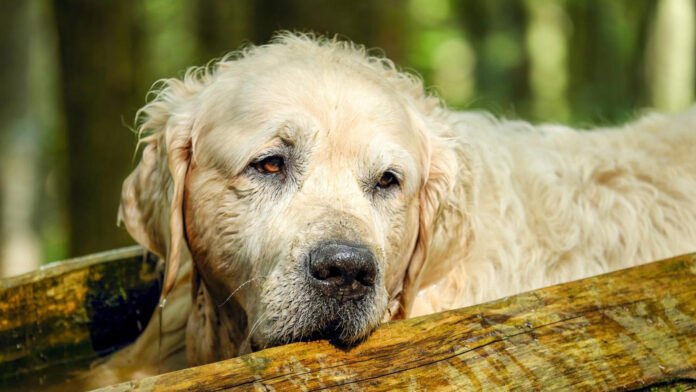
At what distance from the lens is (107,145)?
8.60 meters

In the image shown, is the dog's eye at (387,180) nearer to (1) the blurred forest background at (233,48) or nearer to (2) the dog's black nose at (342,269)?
(2) the dog's black nose at (342,269)

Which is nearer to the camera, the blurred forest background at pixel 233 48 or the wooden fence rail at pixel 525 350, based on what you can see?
the wooden fence rail at pixel 525 350

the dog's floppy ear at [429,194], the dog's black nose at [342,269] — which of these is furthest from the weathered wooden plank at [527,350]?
the dog's floppy ear at [429,194]

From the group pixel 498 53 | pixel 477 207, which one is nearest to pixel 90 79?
pixel 477 207

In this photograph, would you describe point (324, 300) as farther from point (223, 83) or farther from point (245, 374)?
point (223, 83)

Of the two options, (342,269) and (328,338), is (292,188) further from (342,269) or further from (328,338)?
(328,338)

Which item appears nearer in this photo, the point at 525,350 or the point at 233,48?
the point at 525,350

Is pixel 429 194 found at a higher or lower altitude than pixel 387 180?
lower

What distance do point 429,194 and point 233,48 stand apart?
31.1ft

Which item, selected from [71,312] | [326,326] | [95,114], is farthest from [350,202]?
[95,114]

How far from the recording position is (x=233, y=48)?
43.2 ft

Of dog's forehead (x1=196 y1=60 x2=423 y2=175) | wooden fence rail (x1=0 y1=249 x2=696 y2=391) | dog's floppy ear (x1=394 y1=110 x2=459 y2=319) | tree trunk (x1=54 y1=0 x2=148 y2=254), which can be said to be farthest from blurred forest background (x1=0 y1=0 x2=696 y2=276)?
wooden fence rail (x1=0 y1=249 x2=696 y2=391)

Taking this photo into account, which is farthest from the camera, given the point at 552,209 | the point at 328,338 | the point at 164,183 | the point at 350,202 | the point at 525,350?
the point at 552,209

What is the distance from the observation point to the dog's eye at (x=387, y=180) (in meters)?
3.80
